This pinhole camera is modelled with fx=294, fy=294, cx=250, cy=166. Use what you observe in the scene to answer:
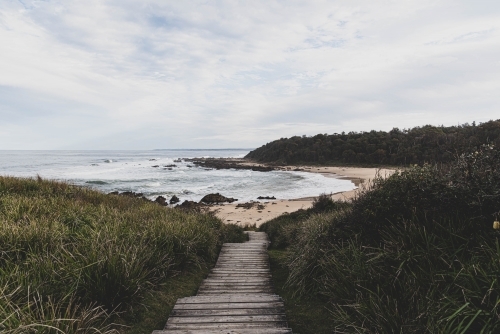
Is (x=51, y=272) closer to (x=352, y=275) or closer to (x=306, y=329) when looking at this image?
(x=306, y=329)

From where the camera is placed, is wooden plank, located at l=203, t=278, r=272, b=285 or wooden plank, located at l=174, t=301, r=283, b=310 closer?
wooden plank, located at l=174, t=301, r=283, b=310

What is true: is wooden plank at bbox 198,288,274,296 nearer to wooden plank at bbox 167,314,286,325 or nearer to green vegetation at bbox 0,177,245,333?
green vegetation at bbox 0,177,245,333

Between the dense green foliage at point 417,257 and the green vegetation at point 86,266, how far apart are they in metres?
2.25

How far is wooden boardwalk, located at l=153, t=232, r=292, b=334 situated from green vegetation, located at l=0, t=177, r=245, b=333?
0.50 metres

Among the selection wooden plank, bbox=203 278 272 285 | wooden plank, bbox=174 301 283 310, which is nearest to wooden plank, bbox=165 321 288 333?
wooden plank, bbox=174 301 283 310

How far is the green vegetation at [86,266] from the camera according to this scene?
2926mm

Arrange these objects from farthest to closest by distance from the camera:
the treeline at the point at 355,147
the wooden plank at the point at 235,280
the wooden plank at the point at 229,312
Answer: the treeline at the point at 355,147 < the wooden plank at the point at 235,280 < the wooden plank at the point at 229,312

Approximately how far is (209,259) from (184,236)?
3.18 feet

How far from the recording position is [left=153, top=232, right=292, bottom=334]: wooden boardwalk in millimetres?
3184

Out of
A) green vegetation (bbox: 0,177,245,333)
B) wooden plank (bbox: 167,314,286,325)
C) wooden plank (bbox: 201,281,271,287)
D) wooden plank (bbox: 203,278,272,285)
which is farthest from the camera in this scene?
wooden plank (bbox: 203,278,272,285)

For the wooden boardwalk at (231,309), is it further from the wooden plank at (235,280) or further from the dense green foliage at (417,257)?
the dense green foliage at (417,257)

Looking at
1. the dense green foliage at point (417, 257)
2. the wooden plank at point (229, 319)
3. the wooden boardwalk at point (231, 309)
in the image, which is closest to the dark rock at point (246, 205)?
the wooden boardwalk at point (231, 309)

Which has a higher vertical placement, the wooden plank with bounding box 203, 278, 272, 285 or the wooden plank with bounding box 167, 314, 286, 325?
the wooden plank with bounding box 167, 314, 286, 325

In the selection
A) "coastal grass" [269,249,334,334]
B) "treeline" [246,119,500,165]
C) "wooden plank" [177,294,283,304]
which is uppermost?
"treeline" [246,119,500,165]
